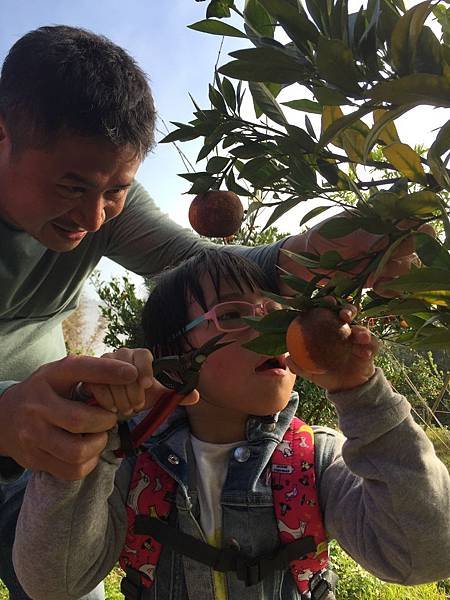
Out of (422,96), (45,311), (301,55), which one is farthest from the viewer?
(45,311)

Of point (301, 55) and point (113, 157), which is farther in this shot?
point (113, 157)

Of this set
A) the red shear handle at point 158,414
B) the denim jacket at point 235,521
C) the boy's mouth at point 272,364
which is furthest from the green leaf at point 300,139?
the denim jacket at point 235,521

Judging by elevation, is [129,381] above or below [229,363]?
above

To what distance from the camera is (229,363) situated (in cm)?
106

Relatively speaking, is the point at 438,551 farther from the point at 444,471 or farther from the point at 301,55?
the point at 301,55

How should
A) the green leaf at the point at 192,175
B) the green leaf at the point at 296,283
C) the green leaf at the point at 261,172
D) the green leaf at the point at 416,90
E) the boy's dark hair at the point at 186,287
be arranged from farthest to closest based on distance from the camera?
the boy's dark hair at the point at 186,287
the green leaf at the point at 192,175
the green leaf at the point at 261,172
the green leaf at the point at 296,283
the green leaf at the point at 416,90

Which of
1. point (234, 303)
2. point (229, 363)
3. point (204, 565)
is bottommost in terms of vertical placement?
point (204, 565)

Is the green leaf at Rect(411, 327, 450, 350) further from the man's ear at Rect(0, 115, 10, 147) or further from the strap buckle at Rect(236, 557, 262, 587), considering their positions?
the man's ear at Rect(0, 115, 10, 147)

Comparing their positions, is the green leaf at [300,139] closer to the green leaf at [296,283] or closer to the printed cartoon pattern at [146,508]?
the green leaf at [296,283]

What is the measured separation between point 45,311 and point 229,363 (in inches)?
25.3

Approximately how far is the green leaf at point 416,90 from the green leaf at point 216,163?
375mm

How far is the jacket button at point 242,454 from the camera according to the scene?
1098mm

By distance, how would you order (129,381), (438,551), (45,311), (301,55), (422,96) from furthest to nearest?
(45,311) → (438,551) → (129,381) → (301,55) → (422,96)

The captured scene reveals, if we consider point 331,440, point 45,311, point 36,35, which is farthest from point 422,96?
point 45,311
